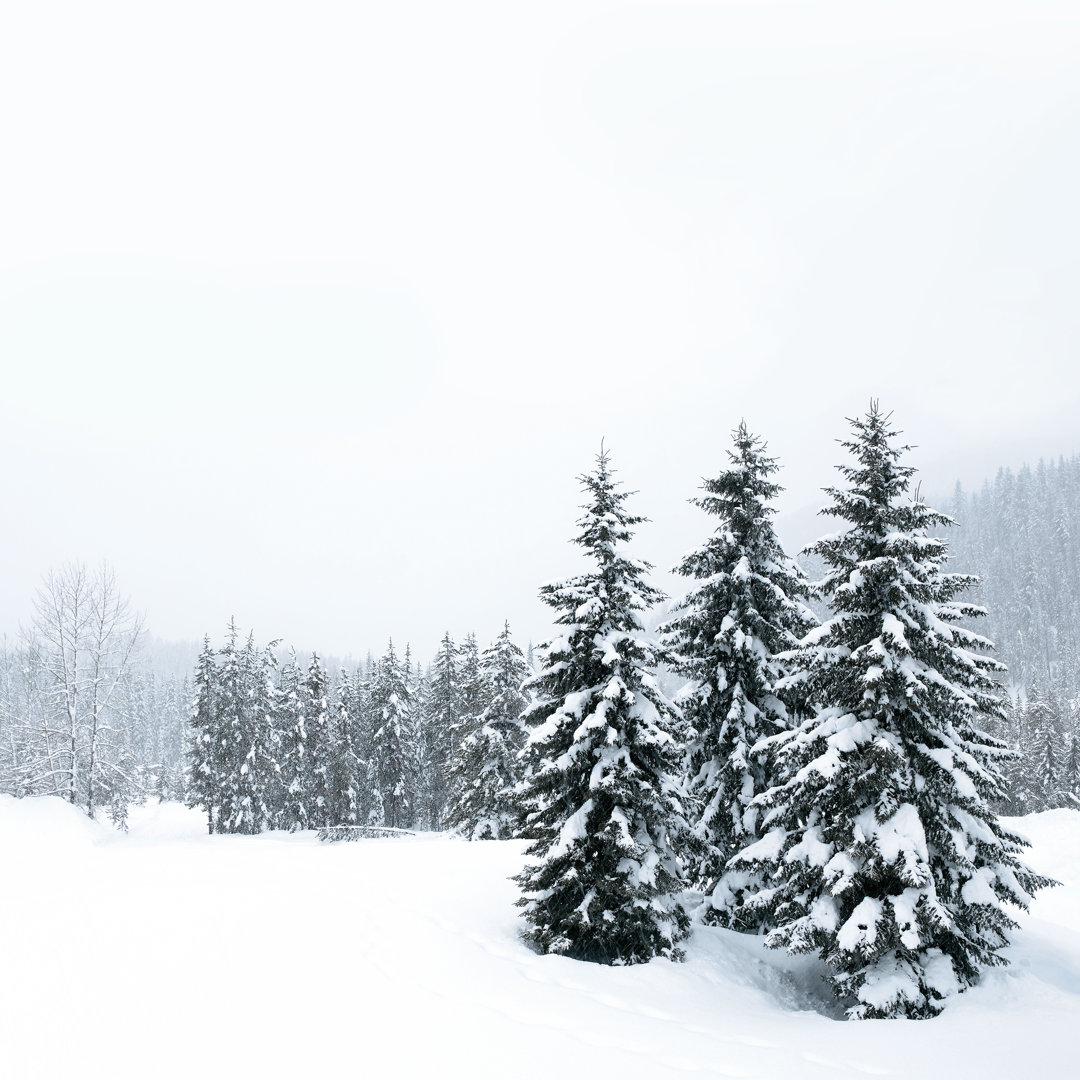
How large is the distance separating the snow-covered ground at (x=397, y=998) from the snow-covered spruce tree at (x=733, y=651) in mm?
2305

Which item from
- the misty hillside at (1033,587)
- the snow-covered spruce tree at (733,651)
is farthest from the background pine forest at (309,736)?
the misty hillside at (1033,587)

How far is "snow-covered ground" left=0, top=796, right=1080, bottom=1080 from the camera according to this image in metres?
7.00

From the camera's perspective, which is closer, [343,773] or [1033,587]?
[343,773]

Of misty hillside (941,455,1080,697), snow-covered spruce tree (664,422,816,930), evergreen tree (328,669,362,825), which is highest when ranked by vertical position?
misty hillside (941,455,1080,697)

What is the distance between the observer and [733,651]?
1614 cm

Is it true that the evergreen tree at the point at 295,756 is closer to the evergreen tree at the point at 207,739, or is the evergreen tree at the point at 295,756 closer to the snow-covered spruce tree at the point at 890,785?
the evergreen tree at the point at 207,739

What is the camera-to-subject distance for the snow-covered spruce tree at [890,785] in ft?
35.5

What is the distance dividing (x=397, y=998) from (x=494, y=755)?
84.9 feet

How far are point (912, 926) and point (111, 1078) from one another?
1066cm

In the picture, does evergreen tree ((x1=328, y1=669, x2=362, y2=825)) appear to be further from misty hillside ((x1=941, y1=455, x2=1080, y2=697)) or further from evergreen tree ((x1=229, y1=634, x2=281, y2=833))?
misty hillside ((x1=941, y1=455, x2=1080, y2=697))

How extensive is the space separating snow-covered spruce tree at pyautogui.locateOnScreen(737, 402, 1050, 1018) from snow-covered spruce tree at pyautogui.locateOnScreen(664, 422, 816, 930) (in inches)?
96.2

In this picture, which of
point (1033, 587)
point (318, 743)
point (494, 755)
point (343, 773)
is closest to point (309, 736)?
point (318, 743)

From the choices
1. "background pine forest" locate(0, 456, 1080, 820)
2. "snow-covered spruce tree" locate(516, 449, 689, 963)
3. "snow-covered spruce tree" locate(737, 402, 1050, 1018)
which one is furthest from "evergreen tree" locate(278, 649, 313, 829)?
"snow-covered spruce tree" locate(737, 402, 1050, 1018)

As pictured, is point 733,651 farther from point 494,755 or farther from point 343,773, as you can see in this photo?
point 343,773
